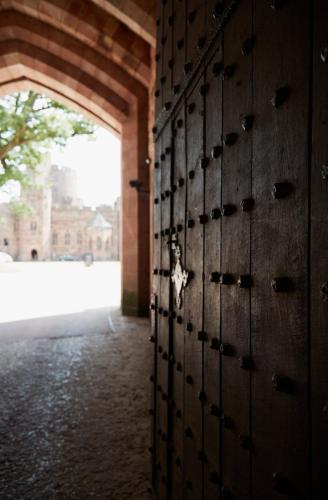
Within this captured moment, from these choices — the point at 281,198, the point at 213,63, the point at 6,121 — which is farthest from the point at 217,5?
the point at 6,121

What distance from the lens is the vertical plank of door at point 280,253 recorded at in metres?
0.79

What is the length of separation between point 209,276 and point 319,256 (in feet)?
1.97

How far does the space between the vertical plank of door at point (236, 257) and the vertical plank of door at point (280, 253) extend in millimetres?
49

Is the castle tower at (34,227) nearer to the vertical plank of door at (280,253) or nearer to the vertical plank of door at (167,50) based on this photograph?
the vertical plank of door at (167,50)

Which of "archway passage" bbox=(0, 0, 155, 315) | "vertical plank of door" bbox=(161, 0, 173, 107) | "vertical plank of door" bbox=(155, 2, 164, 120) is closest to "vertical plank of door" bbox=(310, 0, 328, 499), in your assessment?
"vertical plank of door" bbox=(161, 0, 173, 107)

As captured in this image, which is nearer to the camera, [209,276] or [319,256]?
[319,256]

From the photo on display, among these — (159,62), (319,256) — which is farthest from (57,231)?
(319,256)

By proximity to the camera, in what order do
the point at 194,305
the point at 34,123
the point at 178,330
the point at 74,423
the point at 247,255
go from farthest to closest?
the point at 34,123 → the point at 74,423 → the point at 178,330 → the point at 194,305 → the point at 247,255

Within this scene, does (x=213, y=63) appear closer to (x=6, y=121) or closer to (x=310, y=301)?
(x=310, y=301)

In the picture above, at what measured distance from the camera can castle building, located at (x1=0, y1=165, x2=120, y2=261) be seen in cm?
3572

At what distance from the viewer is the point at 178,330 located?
1696 millimetres

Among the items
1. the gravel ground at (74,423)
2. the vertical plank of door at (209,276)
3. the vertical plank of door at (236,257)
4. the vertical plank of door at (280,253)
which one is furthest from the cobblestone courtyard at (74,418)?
the vertical plank of door at (280,253)

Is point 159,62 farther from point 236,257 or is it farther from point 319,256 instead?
point 319,256

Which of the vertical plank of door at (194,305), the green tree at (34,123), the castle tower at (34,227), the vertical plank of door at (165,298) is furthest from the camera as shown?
the castle tower at (34,227)
